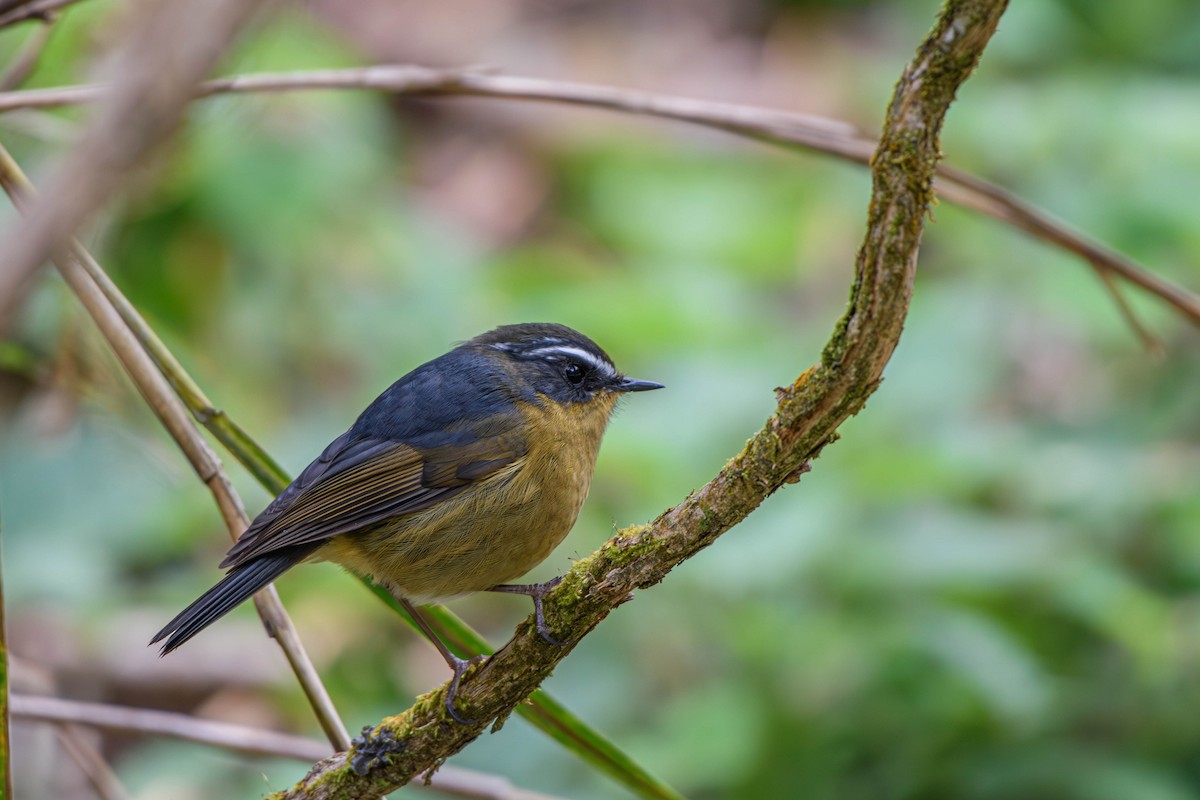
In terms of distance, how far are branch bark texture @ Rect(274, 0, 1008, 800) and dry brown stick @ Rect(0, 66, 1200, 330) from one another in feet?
2.36

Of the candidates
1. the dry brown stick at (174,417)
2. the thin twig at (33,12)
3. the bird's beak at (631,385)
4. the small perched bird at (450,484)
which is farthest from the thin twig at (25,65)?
the bird's beak at (631,385)

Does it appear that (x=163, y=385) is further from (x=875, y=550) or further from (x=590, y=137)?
(x=590, y=137)

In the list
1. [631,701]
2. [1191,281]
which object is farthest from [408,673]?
[1191,281]

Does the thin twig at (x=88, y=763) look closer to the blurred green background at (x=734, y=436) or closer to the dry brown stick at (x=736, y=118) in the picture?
the blurred green background at (x=734, y=436)

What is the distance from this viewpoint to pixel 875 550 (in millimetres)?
3344

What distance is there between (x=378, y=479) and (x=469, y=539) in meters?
0.28

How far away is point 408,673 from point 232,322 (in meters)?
1.69

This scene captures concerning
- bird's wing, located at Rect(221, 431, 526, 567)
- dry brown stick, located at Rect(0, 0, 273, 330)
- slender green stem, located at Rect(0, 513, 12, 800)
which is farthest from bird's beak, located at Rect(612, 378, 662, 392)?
dry brown stick, located at Rect(0, 0, 273, 330)

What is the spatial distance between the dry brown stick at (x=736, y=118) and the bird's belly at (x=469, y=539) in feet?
2.93

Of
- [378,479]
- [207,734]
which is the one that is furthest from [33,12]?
[207,734]

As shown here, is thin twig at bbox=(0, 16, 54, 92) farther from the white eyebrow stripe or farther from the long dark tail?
the white eyebrow stripe

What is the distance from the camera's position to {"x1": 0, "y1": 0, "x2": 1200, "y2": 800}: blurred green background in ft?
10.8

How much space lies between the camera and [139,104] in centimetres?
59

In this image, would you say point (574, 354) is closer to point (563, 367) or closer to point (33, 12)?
point (563, 367)
